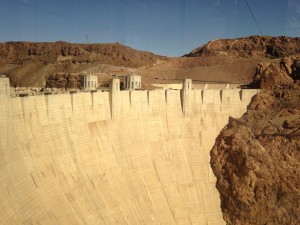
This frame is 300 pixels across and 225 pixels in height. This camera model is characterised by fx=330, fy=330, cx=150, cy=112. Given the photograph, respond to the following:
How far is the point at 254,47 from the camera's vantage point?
277ft

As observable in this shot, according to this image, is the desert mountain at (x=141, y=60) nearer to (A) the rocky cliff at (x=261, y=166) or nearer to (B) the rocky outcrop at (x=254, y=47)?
(B) the rocky outcrop at (x=254, y=47)

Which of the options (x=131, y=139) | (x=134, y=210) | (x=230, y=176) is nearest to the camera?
(x=134, y=210)

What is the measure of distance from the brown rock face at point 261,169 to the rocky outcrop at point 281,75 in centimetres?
481

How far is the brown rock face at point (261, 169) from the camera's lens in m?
25.1

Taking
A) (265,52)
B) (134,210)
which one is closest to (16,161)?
(134,210)

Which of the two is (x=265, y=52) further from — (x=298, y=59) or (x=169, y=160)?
(x=169, y=160)

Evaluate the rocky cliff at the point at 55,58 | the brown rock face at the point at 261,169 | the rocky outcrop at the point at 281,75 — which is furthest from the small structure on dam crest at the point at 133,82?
the rocky cliff at the point at 55,58

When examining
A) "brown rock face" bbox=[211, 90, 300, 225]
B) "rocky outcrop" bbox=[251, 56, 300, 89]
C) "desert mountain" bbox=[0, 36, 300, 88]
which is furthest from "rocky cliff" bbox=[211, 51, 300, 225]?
"desert mountain" bbox=[0, 36, 300, 88]

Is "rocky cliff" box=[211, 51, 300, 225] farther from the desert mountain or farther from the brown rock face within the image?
the desert mountain

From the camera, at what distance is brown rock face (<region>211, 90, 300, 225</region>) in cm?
2509

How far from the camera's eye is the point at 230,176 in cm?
2711

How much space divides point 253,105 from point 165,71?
40.3 m

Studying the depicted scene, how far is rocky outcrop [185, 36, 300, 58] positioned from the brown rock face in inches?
2193

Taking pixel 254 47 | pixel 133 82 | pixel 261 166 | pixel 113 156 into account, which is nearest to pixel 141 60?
pixel 254 47
